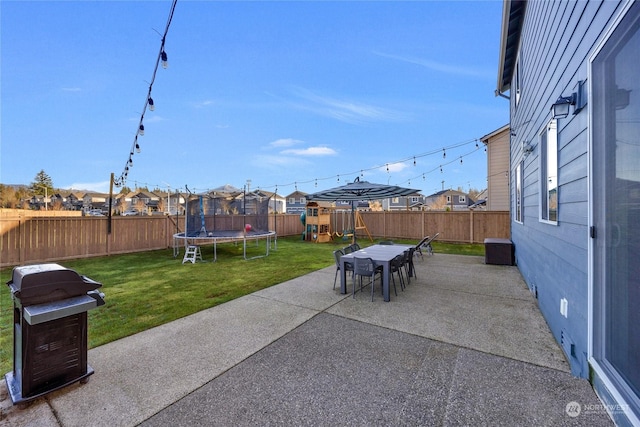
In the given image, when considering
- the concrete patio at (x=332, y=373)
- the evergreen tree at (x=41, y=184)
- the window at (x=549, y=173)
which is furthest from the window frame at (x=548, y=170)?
the evergreen tree at (x=41, y=184)

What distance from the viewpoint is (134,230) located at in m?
9.15

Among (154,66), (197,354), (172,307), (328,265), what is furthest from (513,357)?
(154,66)

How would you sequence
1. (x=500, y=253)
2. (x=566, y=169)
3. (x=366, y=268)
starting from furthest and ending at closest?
(x=500, y=253) < (x=366, y=268) < (x=566, y=169)

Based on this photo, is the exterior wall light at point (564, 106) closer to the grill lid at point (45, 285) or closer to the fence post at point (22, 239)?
the grill lid at point (45, 285)

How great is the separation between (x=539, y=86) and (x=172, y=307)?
602 cm

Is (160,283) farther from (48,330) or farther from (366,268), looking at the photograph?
(366,268)

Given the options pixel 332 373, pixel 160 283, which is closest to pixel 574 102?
pixel 332 373

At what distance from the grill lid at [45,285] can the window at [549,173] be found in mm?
4416

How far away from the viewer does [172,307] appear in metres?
3.87

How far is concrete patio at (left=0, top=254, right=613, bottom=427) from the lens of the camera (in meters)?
1.76

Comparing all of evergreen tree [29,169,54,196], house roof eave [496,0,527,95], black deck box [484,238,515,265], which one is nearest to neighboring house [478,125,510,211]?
house roof eave [496,0,527,95]

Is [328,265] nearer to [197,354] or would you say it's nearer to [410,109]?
[197,354]

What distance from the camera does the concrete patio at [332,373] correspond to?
176 cm

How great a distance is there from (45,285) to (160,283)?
363cm
